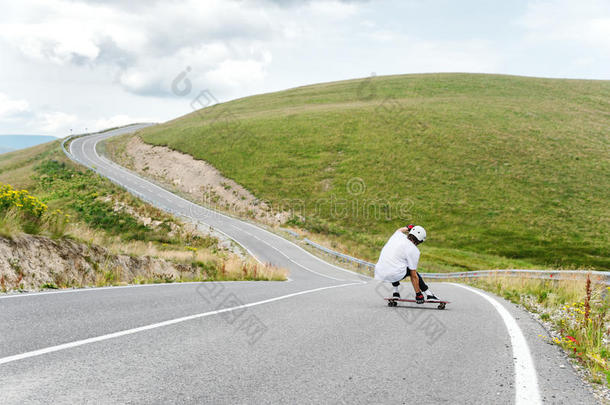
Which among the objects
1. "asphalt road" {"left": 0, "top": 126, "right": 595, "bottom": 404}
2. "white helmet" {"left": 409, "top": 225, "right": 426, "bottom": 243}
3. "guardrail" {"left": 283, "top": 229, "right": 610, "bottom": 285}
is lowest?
"guardrail" {"left": 283, "top": 229, "right": 610, "bottom": 285}

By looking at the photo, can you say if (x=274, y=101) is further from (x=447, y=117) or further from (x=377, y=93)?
(x=447, y=117)

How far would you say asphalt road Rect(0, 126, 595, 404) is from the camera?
3.52 metres

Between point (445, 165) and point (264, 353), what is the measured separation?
49.6 m

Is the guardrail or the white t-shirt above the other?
the white t-shirt

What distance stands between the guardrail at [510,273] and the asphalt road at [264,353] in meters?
5.27

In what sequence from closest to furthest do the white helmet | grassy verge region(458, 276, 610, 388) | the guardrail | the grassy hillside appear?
1. grassy verge region(458, 276, 610, 388)
2. the white helmet
3. the guardrail
4. the grassy hillside

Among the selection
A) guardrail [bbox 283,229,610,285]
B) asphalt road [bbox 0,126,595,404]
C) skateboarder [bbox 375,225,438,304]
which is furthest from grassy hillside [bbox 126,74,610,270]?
asphalt road [bbox 0,126,595,404]

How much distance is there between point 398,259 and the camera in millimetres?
8477

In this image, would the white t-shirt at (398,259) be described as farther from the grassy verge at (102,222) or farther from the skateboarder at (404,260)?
the grassy verge at (102,222)

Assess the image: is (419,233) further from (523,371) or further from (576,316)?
(523,371)

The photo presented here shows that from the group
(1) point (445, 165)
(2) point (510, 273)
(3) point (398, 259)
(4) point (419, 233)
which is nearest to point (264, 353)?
(3) point (398, 259)

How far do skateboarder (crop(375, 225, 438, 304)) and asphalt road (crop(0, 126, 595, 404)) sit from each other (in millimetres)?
502

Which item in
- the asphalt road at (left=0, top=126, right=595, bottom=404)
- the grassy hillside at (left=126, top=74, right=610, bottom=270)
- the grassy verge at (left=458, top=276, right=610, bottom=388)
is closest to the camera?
the asphalt road at (left=0, top=126, right=595, bottom=404)

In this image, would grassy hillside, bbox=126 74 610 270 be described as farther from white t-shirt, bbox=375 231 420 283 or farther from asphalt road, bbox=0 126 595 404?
asphalt road, bbox=0 126 595 404
